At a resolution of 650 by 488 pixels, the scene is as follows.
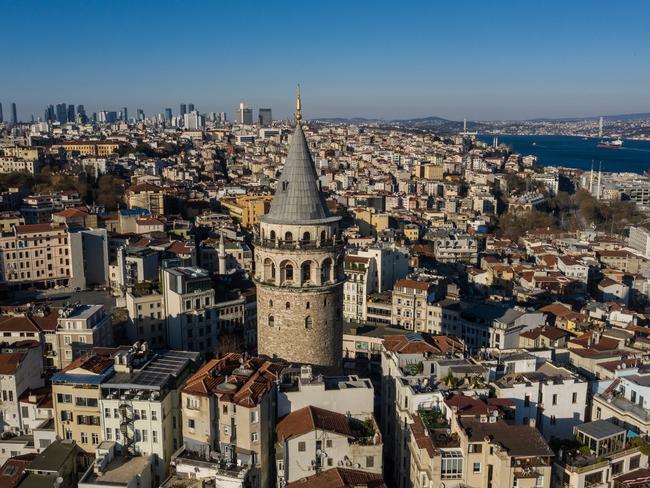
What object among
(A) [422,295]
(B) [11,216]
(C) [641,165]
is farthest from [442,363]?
(C) [641,165]

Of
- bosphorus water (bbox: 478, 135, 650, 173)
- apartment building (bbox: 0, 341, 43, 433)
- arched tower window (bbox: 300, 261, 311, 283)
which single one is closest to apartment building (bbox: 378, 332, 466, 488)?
arched tower window (bbox: 300, 261, 311, 283)

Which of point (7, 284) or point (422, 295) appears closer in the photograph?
point (422, 295)

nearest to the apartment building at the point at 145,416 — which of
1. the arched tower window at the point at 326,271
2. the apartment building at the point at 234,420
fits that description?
the apartment building at the point at 234,420

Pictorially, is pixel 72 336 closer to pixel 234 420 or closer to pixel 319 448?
pixel 234 420

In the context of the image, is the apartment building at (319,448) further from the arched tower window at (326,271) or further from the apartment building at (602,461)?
the apartment building at (602,461)

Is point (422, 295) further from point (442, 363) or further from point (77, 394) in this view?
point (77, 394)

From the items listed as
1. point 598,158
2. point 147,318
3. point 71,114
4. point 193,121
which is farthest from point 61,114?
point 147,318
